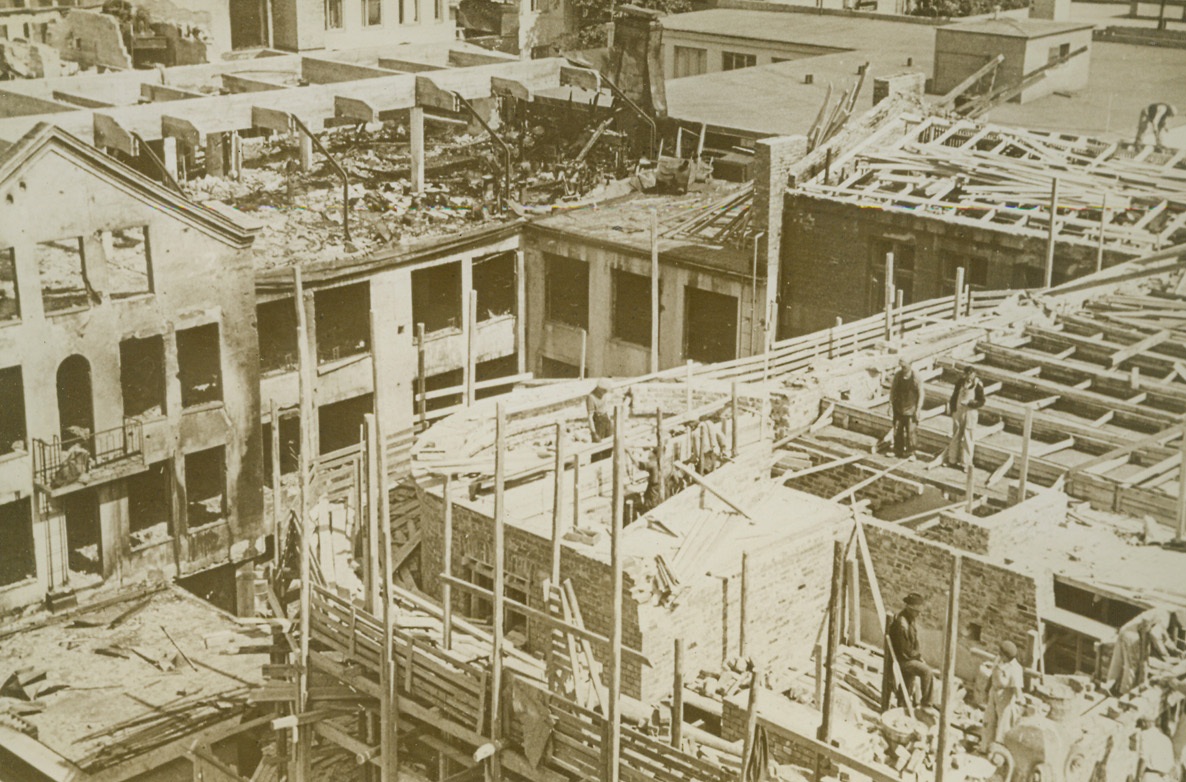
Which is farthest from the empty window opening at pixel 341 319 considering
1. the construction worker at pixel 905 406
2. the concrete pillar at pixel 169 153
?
the construction worker at pixel 905 406

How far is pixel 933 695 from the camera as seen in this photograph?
21.9 meters

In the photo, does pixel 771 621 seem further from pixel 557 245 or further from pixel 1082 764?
pixel 557 245

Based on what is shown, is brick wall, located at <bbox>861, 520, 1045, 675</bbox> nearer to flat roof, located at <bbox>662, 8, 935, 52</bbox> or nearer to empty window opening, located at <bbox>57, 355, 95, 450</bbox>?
empty window opening, located at <bbox>57, 355, 95, 450</bbox>

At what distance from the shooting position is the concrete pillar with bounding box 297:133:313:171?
139 ft

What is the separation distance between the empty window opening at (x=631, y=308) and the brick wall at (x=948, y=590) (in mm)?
17094

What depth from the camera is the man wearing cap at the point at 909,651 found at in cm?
2062

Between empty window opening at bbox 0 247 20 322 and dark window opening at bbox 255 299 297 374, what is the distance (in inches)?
245

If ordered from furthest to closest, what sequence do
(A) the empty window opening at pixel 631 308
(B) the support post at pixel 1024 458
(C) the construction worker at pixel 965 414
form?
(A) the empty window opening at pixel 631 308 < (C) the construction worker at pixel 965 414 < (B) the support post at pixel 1024 458

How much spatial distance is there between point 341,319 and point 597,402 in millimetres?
14245

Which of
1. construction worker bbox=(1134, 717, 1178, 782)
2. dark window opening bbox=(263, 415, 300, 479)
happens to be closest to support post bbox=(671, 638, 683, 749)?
construction worker bbox=(1134, 717, 1178, 782)

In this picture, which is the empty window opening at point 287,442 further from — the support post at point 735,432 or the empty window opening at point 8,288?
the support post at point 735,432

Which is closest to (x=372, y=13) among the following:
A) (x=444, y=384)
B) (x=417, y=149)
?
(x=417, y=149)

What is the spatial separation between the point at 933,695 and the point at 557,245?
22040 millimetres

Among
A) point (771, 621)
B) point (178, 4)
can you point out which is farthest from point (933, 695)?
point (178, 4)
